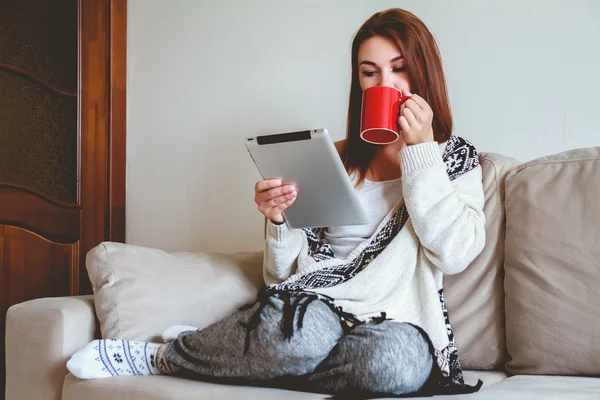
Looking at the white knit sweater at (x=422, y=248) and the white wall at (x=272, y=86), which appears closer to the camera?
the white knit sweater at (x=422, y=248)

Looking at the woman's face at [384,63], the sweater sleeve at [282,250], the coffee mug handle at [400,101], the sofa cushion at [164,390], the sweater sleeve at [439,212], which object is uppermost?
the woman's face at [384,63]

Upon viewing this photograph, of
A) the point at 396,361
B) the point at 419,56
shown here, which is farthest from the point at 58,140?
the point at 396,361

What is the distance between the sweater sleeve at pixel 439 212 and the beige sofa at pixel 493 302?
0.33 feet

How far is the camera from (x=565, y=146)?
4.55 feet

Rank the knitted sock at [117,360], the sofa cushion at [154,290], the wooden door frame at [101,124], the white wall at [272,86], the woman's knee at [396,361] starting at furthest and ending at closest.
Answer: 1. the wooden door frame at [101,124]
2. the white wall at [272,86]
3. the sofa cushion at [154,290]
4. the knitted sock at [117,360]
5. the woman's knee at [396,361]

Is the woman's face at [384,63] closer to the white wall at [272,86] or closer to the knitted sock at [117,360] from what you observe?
the white wall at [272,86]

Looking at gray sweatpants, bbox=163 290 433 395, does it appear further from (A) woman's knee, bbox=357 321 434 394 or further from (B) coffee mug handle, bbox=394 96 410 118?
(B) coffee mug handle, bbox=394 96 410 118

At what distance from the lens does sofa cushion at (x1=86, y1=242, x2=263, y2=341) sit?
1.13 metres

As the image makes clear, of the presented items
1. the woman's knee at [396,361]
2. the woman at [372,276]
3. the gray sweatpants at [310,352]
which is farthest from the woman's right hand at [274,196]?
the woman's knee at [396,361]

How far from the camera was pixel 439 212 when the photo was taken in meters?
1.06

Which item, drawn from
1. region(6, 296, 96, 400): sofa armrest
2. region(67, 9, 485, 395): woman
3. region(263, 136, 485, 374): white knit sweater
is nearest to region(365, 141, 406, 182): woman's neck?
region(67, 9, 485, 395): woman

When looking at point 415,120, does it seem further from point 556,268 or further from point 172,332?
point 172,332

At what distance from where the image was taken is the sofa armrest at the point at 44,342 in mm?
1081

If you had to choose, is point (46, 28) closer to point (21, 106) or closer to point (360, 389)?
point (21, 106)
